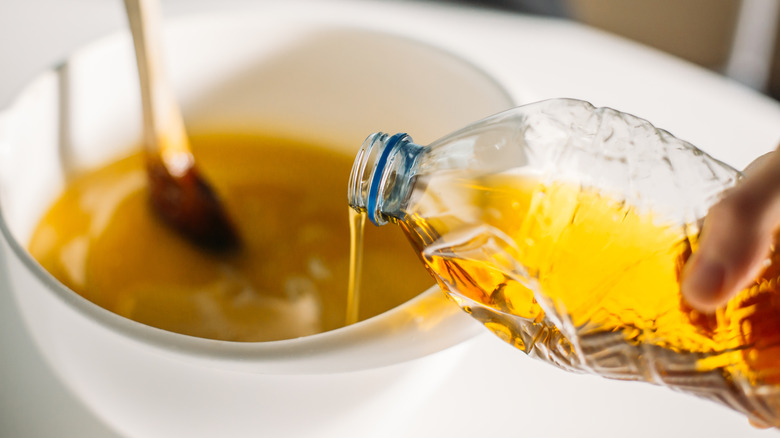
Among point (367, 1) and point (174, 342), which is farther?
point (367, 1)

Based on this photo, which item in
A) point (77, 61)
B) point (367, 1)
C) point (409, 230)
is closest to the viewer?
point (409, 230)

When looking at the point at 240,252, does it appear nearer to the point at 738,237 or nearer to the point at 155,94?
the point at 155,94

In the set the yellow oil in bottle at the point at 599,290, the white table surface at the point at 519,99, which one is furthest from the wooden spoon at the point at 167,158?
the yellow oil in bottle at the point at 599,290

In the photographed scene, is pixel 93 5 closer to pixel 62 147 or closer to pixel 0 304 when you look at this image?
pixel 62 147

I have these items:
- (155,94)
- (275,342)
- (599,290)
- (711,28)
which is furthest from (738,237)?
(711,28)

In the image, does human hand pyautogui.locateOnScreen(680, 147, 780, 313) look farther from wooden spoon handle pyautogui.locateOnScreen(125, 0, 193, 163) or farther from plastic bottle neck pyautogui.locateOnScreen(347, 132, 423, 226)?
wooden spoon handle pyautogui.locateOnScreen(125, 0, 193, 163)

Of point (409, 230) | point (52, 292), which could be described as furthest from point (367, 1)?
point (52, 292)

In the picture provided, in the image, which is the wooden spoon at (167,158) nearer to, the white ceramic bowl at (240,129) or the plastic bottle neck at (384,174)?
the white ceramic bowl at (240,129)
